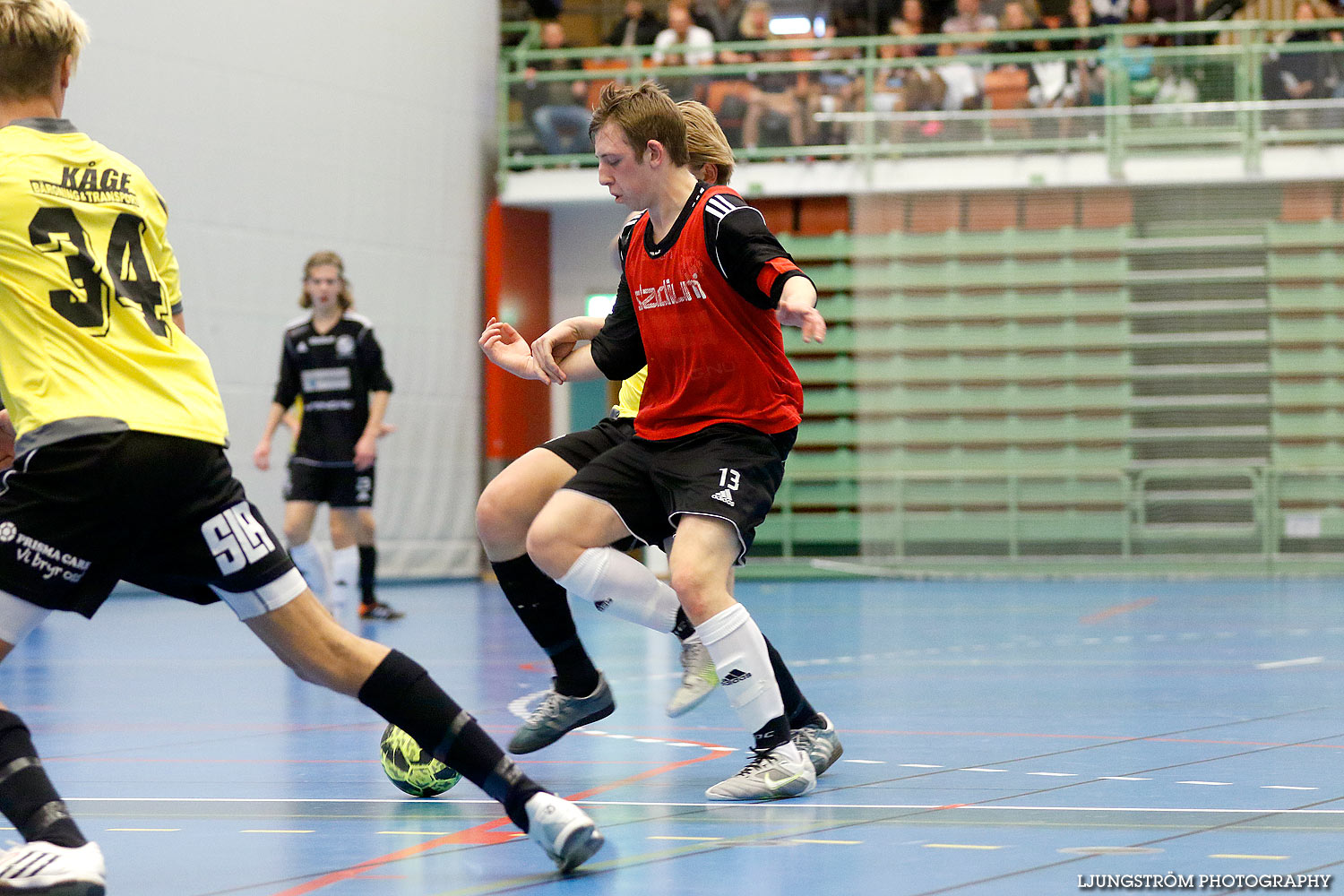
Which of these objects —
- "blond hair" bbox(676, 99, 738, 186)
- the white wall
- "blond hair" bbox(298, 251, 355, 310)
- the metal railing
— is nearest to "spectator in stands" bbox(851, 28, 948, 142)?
the metal railing

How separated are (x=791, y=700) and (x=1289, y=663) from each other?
3662 mm

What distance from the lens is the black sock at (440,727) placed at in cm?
306

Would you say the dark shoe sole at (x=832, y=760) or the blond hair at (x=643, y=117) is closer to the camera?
the blond hair at (x=643, y=117)

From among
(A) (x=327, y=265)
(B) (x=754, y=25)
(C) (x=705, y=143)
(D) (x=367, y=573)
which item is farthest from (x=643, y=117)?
(B) (x=754, y=25)

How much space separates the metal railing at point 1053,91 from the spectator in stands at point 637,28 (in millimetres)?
597

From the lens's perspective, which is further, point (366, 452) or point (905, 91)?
point (905, 91)

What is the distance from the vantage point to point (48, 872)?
2.75 metres

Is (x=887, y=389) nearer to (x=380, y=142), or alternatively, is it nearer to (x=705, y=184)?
(x=380, y=142)

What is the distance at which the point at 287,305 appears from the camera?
1472cm

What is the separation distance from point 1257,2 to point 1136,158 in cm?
290

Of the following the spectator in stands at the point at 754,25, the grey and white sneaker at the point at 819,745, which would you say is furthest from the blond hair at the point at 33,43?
the spectator in stands at the point at 754,25

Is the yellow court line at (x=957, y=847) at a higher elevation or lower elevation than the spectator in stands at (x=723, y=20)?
lower

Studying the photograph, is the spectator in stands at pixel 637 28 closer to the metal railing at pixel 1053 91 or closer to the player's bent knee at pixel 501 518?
the metal railing at pixel 1053 91

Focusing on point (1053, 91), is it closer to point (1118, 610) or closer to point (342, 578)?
point (1118, 610)
